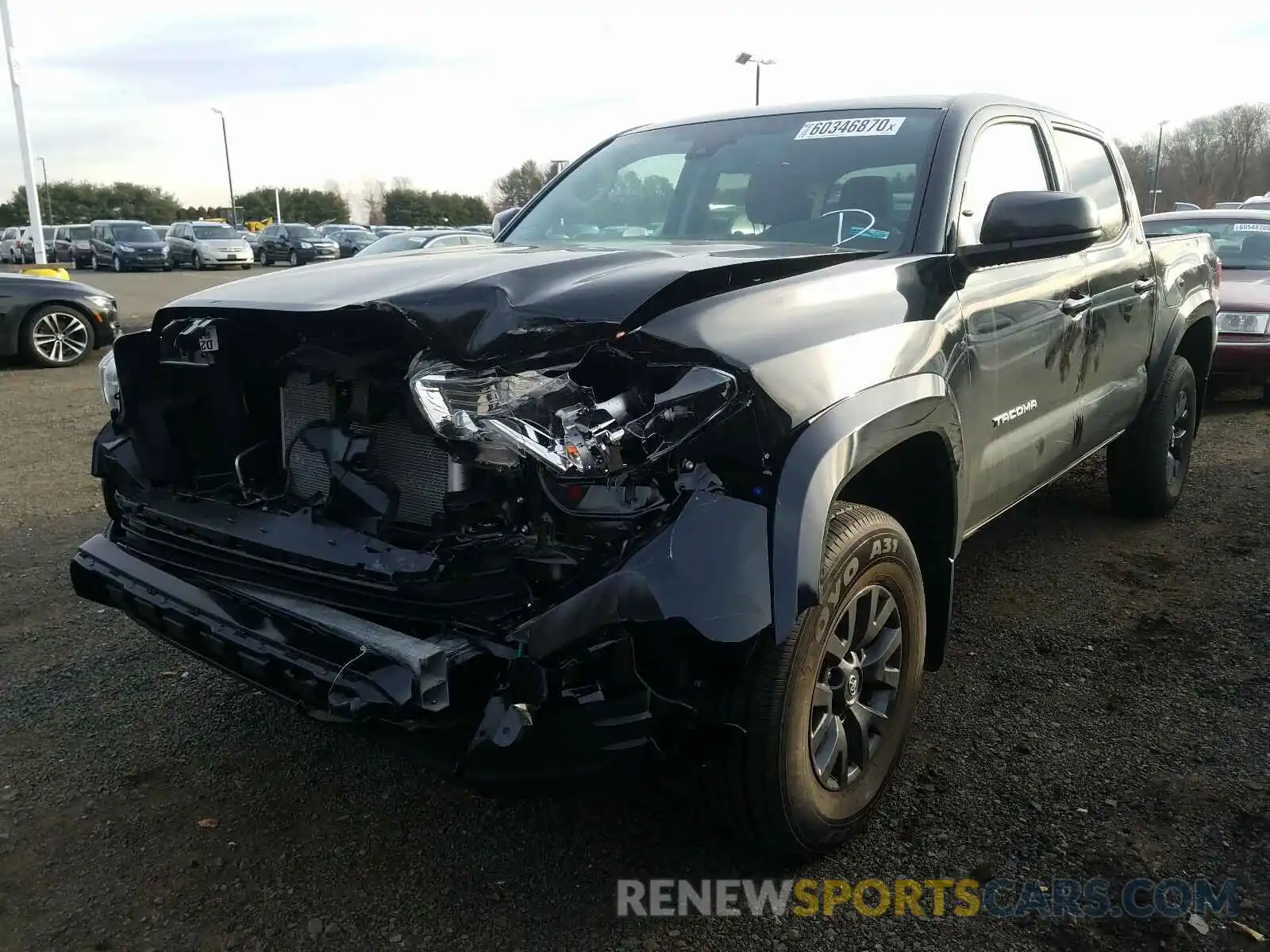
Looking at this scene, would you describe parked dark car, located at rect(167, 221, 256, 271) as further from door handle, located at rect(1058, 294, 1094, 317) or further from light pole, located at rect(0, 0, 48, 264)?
door handle, located at rect(1058, 294, 1094, 317)

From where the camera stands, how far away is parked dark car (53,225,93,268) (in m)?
36.5

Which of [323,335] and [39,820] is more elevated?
[323,335]

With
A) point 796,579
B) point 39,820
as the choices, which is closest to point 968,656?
point 796,579

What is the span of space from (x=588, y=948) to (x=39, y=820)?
61.3 inches

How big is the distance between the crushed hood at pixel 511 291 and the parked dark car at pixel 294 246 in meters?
33.2

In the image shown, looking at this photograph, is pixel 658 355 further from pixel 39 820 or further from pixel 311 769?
pixel 39 820

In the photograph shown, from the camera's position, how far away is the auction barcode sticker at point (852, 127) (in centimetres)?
325

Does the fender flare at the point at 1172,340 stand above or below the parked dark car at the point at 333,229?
below

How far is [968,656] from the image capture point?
3605mm

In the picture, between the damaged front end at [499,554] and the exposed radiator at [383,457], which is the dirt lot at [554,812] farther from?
the exposed radiator at [383,457]

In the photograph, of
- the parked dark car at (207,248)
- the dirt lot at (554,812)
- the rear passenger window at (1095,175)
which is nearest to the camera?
the dirt lot at (554,812)

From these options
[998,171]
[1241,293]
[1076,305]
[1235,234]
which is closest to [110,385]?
[998,171]

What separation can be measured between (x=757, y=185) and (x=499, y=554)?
73.7 inches

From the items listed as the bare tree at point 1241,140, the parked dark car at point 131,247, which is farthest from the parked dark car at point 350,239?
the bare tree at point 1241,140
